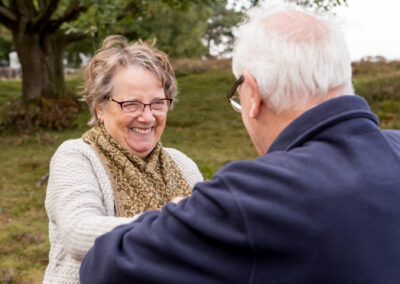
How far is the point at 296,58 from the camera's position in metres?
1.57

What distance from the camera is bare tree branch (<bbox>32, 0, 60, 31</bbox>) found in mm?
12532

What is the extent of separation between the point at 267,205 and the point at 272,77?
0.47 m

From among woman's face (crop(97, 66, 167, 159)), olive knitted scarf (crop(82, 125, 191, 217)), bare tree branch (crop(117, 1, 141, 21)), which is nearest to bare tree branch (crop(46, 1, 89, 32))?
bare tree branch (crop(117, 1, 141, 21))

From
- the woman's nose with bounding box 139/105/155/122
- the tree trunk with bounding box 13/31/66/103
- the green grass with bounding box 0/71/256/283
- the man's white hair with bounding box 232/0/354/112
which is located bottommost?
the green grass with bounding box 0/71/256/283

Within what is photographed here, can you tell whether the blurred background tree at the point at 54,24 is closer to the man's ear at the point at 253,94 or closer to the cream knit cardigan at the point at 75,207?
the cream knit cardigan at the point at 75,207

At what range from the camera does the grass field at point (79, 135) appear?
20.2 ft

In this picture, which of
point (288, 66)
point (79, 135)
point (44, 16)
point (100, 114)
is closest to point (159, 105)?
point (100, 114)

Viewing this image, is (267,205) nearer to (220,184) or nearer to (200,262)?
(220,184)

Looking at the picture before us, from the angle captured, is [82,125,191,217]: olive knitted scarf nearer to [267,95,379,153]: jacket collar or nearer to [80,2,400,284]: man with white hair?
[80,2,400,284]: man with white hair

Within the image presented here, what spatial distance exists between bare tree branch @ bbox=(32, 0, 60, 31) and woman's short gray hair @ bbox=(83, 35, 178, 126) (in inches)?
416

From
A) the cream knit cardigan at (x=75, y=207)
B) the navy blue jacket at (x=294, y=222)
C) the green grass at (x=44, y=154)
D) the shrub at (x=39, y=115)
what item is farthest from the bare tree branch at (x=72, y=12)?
the navy blue jacket at (x=294, y=222)

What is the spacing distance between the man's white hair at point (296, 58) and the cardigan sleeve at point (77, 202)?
0.71 metres

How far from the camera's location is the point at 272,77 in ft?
5.27

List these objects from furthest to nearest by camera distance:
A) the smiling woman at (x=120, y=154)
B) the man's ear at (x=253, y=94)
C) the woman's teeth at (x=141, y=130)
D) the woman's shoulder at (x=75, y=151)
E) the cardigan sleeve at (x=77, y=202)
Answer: the woman's teeth at (x=141, y=130) < the woman's shoulder at (x=75, y=151) < the smiling woman at (x=120, y=154) < the cardigan sleeve at (x=77, y=202) < the man's ear at (x=253, y=94)
